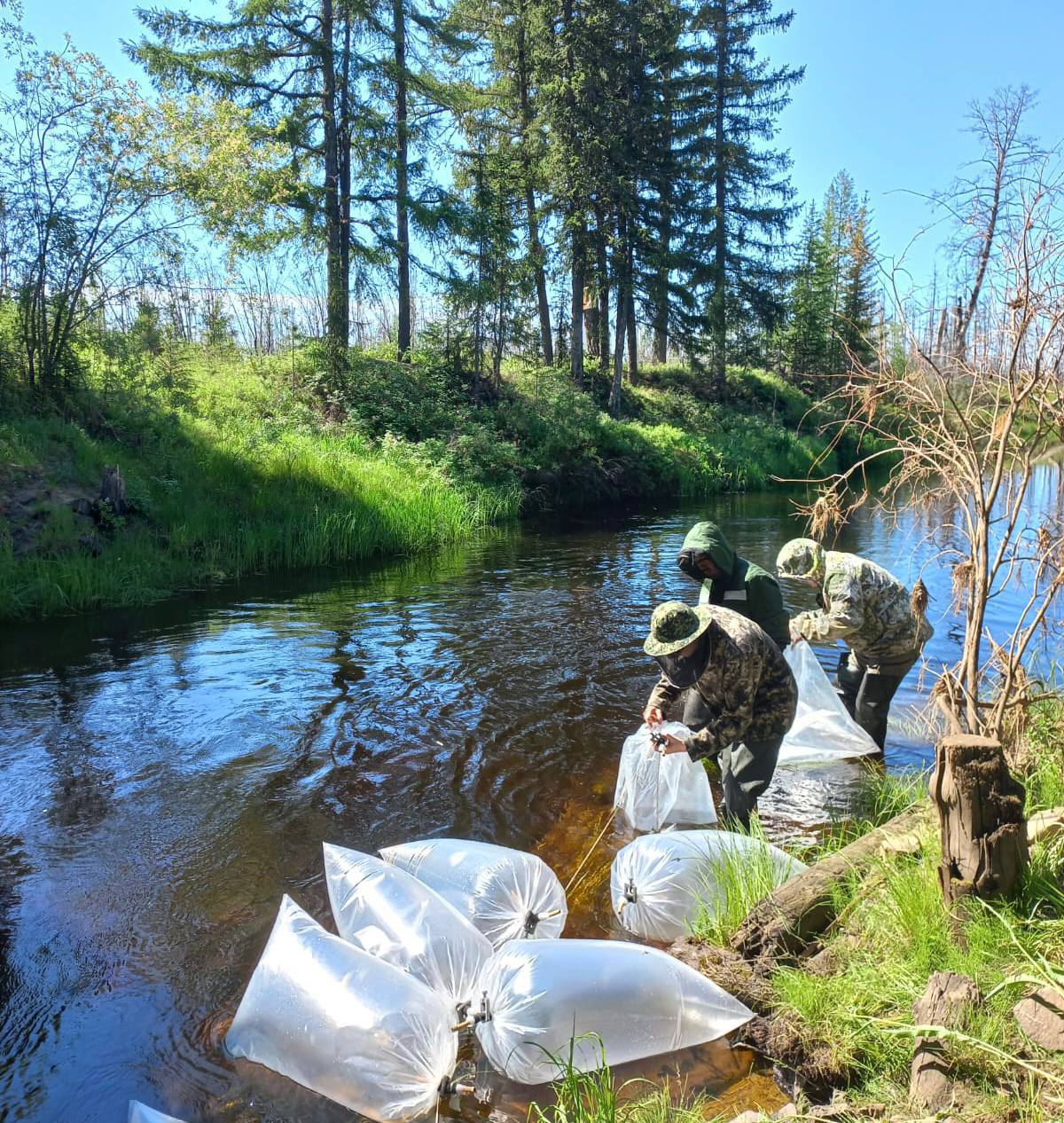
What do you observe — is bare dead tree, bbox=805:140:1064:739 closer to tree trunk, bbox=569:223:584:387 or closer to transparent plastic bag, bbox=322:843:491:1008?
transparent plastic bag, bbox=322:843:491:1008

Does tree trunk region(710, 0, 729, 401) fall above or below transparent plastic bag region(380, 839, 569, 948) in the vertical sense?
above

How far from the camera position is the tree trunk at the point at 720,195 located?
31.4 meters

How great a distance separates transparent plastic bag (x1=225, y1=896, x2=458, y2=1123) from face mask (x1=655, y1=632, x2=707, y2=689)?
6.19 feet

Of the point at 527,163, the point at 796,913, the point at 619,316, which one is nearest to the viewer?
the point at 796,913

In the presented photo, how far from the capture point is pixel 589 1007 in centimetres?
290

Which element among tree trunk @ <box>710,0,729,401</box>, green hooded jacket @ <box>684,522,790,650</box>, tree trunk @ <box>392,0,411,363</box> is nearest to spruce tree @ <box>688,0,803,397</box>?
tree trunk @ <box>710,0,729,401</box>

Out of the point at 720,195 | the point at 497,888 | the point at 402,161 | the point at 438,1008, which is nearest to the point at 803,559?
the point at 497,888

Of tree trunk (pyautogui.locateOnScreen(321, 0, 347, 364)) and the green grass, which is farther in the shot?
tree trunk (pyautogui.locateOnScreen(321, 0, 347, 364))

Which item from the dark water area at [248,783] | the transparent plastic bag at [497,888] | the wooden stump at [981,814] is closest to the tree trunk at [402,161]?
the dark water area at [248,783]

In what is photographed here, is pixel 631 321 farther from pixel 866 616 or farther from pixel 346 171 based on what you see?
pixel 866 616

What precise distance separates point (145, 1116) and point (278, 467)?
40.9 feet

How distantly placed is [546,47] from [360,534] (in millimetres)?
18467

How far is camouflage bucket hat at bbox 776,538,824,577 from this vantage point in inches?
222

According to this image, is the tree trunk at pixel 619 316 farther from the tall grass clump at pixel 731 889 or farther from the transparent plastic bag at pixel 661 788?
the tall grass clump at pixel 731 889
